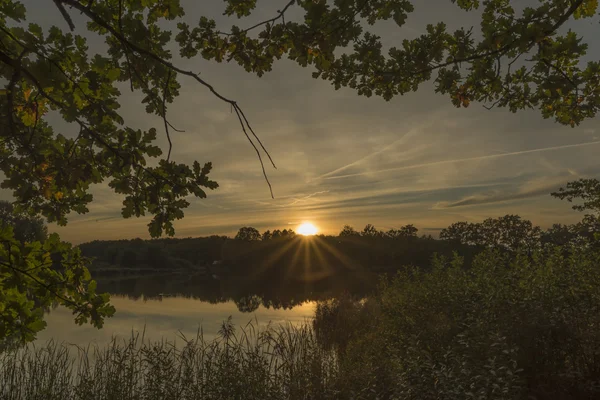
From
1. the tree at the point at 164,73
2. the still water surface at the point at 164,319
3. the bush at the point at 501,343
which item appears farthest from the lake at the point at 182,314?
the tree at the point at 164,73

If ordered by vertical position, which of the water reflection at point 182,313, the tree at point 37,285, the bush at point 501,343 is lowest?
the water reflection at point 182,313

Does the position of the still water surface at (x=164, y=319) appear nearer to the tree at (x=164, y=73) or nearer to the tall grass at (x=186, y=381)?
the tall grass at (x=186, y=381)

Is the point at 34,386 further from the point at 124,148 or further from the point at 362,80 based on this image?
the point at 362,80

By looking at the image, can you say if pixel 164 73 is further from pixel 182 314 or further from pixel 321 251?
pixel 321 251

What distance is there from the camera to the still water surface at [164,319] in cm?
2148

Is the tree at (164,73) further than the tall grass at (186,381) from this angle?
No

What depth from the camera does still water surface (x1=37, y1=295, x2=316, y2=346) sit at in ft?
70.5

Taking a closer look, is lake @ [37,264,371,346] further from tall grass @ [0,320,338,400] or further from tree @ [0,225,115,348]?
tree @ [0,225,115,348]

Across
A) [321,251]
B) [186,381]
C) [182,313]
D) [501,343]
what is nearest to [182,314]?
[182,313]

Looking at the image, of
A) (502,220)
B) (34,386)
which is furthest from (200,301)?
(502,220)

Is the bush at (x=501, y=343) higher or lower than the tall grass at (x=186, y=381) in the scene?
higher

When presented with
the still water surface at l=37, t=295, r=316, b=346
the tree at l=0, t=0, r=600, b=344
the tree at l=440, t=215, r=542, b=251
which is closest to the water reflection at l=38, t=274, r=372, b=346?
the still water surface at l=37, t=295, r=316, b=346

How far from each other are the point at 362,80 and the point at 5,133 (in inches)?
151

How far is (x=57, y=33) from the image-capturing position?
8.60 ft
